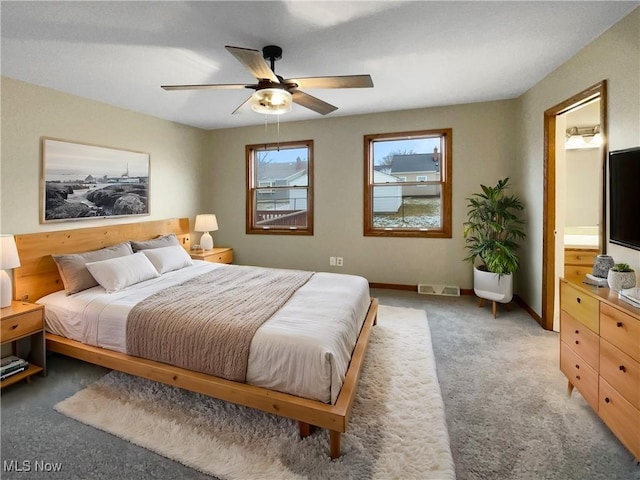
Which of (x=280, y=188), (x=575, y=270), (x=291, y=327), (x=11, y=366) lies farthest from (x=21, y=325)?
(x=575, y=270)

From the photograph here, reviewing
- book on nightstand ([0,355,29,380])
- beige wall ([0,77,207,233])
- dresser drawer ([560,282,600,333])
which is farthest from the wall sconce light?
book on nightstand ([0,355,29,380])

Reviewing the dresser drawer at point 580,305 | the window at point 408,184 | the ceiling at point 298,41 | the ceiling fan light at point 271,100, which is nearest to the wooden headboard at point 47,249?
the ceiling at point 298,41

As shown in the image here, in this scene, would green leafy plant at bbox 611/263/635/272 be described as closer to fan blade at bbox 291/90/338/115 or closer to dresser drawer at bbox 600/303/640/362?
dresser drawer at bbox 600/303/640/362

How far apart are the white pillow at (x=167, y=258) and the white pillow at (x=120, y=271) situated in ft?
0.74

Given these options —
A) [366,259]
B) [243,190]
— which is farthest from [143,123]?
[366,259]

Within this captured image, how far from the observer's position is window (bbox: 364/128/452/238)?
439cm

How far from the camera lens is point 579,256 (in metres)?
3.39

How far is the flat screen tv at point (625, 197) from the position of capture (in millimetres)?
1926

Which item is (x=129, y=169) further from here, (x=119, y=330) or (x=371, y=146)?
(x=371, y=146)

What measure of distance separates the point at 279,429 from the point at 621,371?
1.92 metres

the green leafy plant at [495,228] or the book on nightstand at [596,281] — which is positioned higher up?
the green leafy plant at [495,228]

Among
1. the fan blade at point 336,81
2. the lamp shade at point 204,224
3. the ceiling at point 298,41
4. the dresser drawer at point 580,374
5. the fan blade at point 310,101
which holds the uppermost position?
the ceiling at point 298,41

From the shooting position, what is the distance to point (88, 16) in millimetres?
2025

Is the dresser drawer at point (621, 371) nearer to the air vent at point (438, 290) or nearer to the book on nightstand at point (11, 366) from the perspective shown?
the air vent at point (438, 290)
